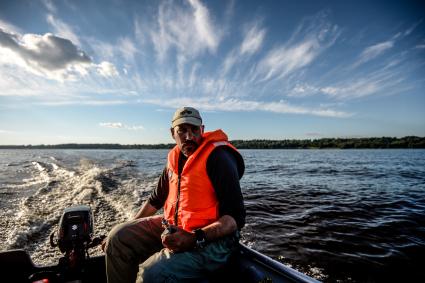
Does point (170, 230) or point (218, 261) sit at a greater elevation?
point (170, 230)

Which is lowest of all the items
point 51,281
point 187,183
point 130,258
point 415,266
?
point 415,266

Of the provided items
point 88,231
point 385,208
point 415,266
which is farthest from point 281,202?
point 88,231

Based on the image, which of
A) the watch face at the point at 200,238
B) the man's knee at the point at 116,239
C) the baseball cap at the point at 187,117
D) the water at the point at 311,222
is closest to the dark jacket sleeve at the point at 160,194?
the man's knee at the point at 116,239

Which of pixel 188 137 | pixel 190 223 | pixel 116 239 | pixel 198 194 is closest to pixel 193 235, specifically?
pixel 190 223

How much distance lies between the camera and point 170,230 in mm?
2303

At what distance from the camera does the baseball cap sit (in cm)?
285

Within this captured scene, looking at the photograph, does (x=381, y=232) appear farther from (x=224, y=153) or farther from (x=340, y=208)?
(x=224, y=153)

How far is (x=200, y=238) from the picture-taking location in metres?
2.31

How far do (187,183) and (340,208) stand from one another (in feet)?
26.4

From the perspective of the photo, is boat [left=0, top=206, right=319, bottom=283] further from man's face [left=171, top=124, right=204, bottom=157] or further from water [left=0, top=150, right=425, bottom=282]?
water [left=0, top=150, right=425, bottom=282]

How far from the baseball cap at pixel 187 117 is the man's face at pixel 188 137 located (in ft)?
0.24

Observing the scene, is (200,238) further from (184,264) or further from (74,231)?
(74,231)

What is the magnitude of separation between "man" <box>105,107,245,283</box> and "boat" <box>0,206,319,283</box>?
1.40ft

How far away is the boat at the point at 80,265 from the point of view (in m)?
2.71
